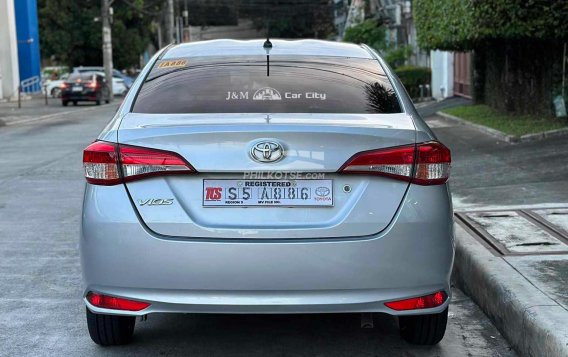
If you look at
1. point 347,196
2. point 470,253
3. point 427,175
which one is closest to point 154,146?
point 347,196

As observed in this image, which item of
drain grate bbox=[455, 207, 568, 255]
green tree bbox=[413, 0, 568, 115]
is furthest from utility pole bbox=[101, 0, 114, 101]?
drain grate bbox=[455, 207, 568, 255]

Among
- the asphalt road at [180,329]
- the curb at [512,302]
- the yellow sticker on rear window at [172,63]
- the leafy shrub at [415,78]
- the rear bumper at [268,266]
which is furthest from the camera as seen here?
the leafy shrub at [415,78]

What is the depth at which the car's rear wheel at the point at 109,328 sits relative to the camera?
4449mm

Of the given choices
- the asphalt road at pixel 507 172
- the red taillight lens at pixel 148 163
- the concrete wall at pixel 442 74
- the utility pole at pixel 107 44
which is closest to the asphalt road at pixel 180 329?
the red taillight lens at pixel 148 163

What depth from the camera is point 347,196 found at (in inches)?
154

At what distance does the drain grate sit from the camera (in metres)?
6.16

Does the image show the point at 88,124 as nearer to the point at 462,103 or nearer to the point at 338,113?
the point at 462,103

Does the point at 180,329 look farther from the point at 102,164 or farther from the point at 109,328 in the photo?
the point at 102,164

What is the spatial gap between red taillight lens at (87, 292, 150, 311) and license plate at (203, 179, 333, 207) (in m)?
0.59

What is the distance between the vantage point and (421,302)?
4.00m

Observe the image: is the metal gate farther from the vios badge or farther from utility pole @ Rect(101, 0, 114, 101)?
the vios badge

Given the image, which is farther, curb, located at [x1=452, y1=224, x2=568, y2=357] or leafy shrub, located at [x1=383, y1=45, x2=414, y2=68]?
leafy shrub, located at [x1=383, y1=45, x2=414, y2=68]

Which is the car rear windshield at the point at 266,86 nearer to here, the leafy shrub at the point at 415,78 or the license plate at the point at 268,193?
the license plate at the point at 268,193

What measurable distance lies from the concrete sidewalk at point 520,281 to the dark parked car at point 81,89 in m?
30.8
